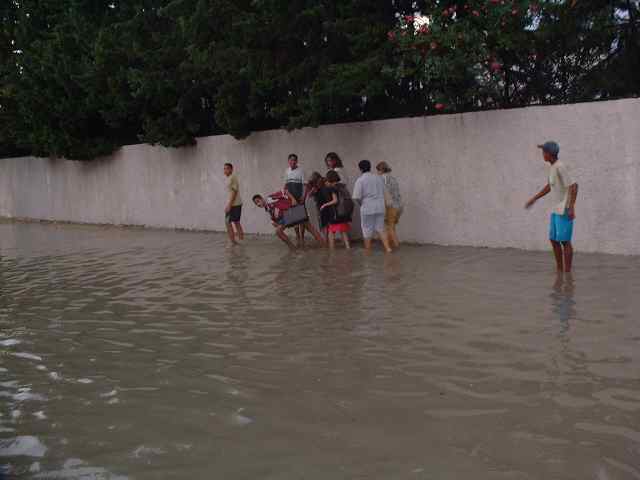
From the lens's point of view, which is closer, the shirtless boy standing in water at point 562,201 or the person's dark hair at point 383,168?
the shirtless boy standing in water at point 562,201

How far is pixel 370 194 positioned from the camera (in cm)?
1339

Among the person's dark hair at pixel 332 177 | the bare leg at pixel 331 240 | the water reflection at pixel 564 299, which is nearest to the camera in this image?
the water reflection at pixel 564 299

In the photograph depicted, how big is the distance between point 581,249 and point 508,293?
3408mm

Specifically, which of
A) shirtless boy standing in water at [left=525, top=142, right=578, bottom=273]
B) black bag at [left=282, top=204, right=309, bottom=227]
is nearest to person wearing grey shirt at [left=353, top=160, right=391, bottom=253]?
black bag at [left=282, top=204, right=309, bottom=227]

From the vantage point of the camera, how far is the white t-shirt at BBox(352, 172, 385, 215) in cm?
1337

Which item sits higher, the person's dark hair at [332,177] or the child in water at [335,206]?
the person's dark hair at [332,177]

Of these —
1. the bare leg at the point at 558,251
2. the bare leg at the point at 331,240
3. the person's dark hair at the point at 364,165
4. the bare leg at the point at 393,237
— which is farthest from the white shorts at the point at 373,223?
the bare leg at the point at 558,251

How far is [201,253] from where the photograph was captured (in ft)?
49.5

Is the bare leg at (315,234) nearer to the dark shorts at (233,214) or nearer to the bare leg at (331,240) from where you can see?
the bare leg at (331,240)

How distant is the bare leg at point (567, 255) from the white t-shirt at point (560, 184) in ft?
1.27

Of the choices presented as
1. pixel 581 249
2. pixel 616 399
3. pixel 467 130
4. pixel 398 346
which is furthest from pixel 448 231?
pixel 616 399

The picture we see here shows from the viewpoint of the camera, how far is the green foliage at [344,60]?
1320 centimetres

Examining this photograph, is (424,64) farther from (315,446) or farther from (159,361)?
(315,446)

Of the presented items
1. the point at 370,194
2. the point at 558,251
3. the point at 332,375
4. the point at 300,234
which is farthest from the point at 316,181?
the point at 332,375
